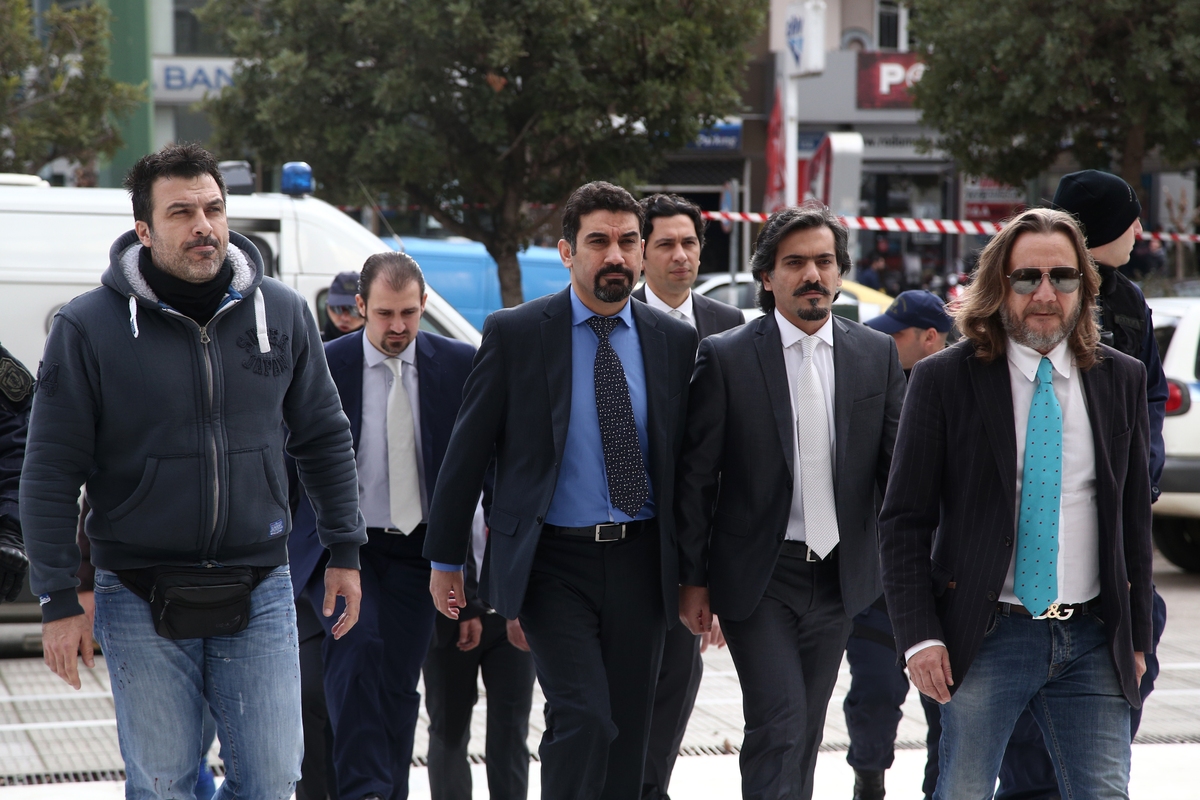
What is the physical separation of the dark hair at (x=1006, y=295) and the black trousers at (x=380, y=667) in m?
2.11

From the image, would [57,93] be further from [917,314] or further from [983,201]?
[983,201]

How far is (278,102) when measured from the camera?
513 inches

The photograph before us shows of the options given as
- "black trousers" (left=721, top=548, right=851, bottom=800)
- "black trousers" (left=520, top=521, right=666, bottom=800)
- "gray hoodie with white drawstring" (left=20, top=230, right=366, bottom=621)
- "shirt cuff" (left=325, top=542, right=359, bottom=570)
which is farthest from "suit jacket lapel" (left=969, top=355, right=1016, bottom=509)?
"gray hoodie with white drawstring" (left=20, top=230, right=366, bottom=621)

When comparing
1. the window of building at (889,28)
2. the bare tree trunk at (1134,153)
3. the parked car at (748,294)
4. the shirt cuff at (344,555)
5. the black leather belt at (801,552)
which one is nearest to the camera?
the shirt cuff at (344,555)

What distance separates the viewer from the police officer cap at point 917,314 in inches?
213

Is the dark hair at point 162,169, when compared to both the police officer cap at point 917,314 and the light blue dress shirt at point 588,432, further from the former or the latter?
the police officer cap at point 917,314

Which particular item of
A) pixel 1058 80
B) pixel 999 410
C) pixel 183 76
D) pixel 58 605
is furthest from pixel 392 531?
pixel 183 76

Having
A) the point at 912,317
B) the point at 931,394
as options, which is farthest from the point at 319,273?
the point at 931,394

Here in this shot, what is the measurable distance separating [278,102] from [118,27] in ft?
25.1

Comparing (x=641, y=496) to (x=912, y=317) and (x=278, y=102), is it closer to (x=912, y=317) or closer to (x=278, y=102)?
(x=912, y=317)

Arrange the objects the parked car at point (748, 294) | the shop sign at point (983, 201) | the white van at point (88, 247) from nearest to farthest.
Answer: the white van at point (88, 247) < the parked car at point (748, 294) < the shop sign at point (983, 201)

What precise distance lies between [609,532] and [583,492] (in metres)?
0.14

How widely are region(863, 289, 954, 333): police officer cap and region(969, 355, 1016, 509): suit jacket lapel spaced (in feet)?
6.52

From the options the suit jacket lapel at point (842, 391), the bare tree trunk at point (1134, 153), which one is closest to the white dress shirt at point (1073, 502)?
the suit jacket lapel at point (842, 391)
